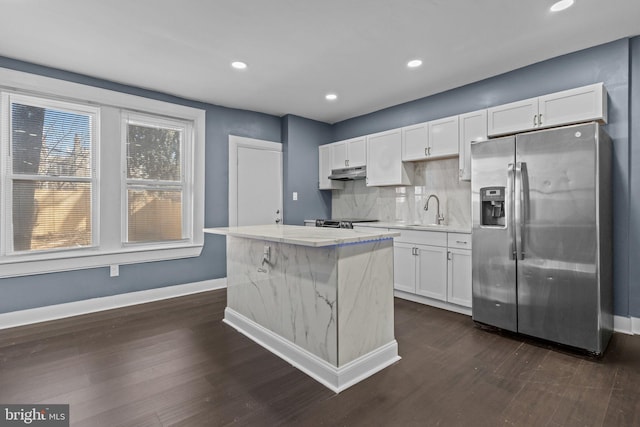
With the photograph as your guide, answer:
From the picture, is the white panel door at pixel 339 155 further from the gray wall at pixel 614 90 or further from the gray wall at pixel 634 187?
the gray wall at pixel 634 187

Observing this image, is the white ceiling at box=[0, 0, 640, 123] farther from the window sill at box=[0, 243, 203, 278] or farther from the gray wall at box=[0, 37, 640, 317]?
the window sill at box=[0, 243, 203, 278]

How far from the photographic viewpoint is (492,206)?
291 cm

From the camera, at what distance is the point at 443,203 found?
402 cm

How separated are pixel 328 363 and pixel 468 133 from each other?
112 inches

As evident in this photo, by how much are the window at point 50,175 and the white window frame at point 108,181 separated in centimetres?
7

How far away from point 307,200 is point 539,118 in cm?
330

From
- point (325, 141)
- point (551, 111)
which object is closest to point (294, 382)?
point (551, 111)

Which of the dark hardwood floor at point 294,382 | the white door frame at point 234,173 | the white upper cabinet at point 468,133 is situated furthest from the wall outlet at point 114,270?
the white upper cabinet at point 468,133

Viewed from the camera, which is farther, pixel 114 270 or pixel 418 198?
pixel 418 198

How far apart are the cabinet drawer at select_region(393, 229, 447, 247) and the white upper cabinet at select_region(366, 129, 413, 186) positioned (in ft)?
2.68

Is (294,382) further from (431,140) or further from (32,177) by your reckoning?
(32,177)

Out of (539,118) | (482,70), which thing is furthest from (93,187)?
(539,118)

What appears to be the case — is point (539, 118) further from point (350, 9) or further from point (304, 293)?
point (304, 293)

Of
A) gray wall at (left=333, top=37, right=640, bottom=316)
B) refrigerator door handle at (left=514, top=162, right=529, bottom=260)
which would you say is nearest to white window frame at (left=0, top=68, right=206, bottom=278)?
refrigerator door handle at (left=514, top=162, right=529, bottom=260)
